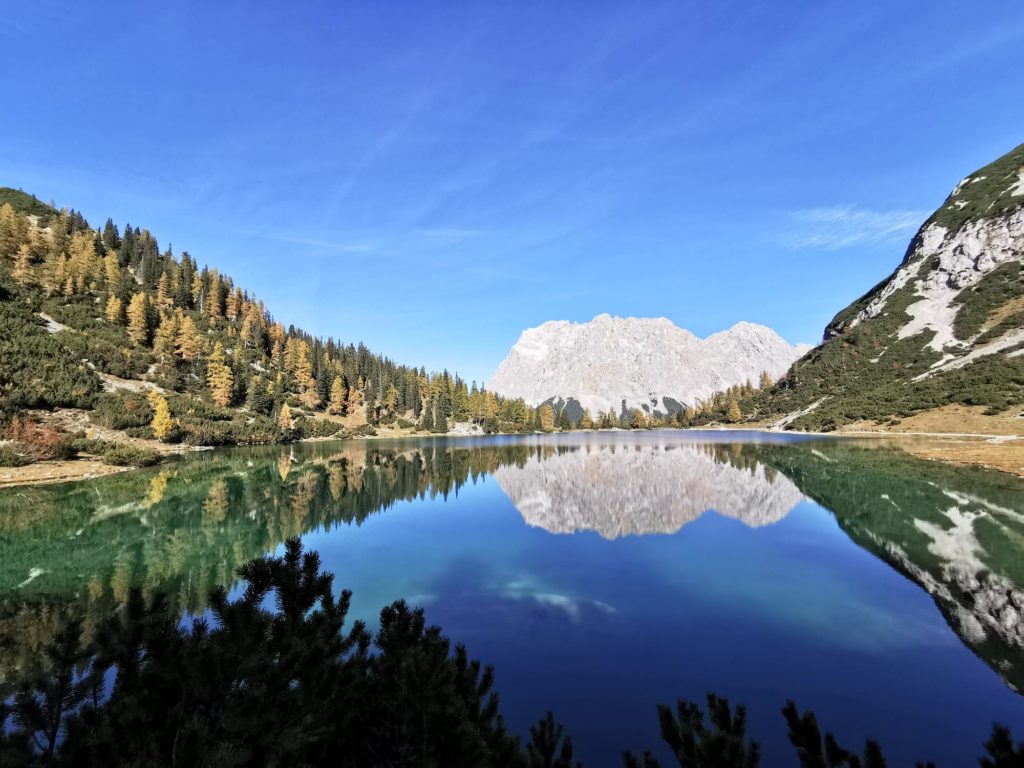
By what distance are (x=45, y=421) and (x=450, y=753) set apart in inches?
2469

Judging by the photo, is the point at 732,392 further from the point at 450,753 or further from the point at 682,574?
the point at 450,753

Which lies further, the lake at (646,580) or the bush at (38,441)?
the bush at (38,441)

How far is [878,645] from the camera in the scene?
1102 centimetres

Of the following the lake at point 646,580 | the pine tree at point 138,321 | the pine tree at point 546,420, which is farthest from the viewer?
the pine tree at point 546,420

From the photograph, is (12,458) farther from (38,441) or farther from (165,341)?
(165,341)

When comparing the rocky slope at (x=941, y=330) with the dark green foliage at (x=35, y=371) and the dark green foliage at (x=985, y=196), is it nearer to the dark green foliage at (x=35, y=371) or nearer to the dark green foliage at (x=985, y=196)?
the dark green foliage at (x=985, y=196)

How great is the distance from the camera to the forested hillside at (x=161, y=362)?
5644cm

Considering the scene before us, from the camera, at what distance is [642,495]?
108 ft

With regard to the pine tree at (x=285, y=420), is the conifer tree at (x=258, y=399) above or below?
above

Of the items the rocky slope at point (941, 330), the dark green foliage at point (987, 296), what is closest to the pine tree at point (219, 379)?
the rocky slope at point (941, 330)

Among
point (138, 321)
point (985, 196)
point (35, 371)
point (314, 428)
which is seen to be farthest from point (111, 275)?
point (985, 196)

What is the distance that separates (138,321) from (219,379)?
19.3m

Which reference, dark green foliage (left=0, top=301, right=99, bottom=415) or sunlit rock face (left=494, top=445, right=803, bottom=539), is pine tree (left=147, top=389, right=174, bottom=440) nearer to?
dark green foliage (left=0, top=301, right=99, bottom=415)

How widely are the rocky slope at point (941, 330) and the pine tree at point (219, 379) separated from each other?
12942cm
